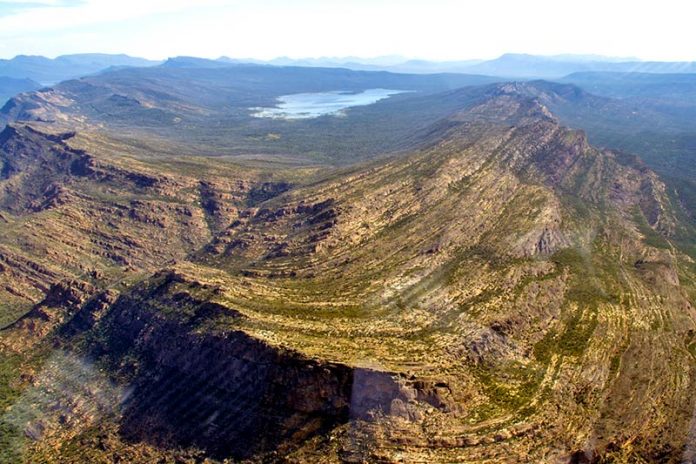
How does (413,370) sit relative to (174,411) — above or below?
above

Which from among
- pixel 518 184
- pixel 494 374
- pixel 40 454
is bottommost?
pixel 40 454

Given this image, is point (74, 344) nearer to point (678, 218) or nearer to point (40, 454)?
point (40, 454)

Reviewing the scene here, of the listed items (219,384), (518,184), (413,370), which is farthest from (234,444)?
(518,184)

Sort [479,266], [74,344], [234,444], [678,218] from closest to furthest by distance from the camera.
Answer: [234,444]
[74,344]
[479,266]
[678,218]

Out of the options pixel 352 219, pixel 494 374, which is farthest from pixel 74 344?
pixel 494 374

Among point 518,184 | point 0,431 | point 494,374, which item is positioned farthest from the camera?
point 518,184

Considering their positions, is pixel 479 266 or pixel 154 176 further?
pixel 154 176
